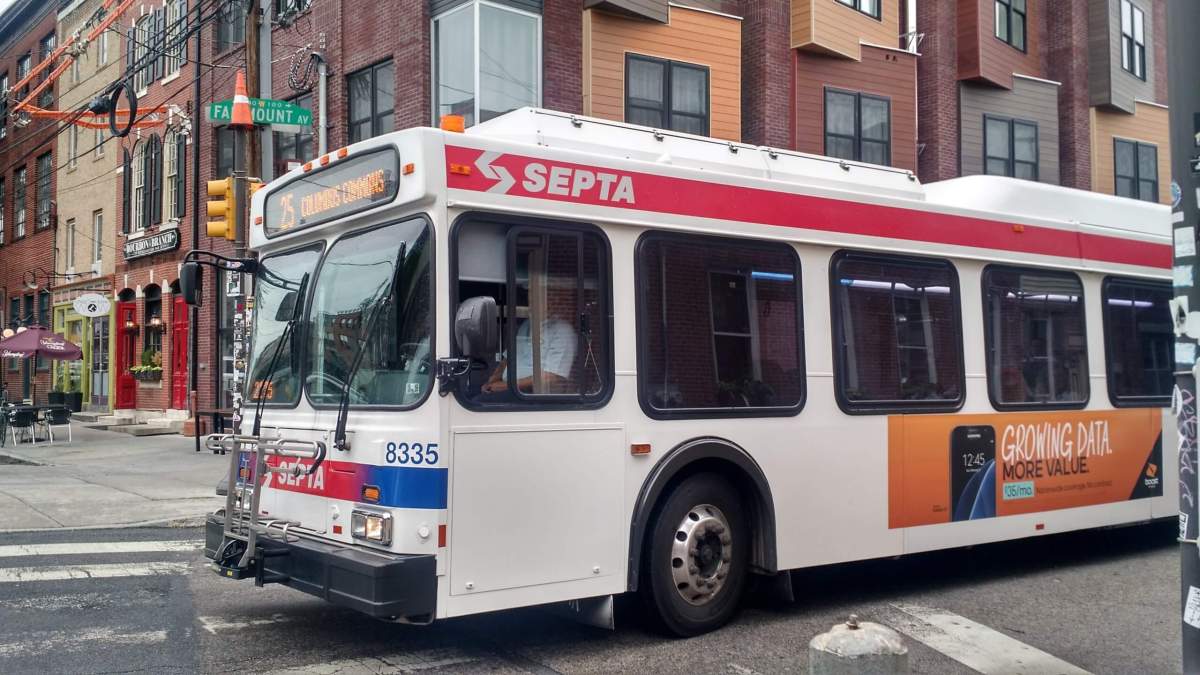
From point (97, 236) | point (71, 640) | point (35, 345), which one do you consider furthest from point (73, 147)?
point (71, 640)

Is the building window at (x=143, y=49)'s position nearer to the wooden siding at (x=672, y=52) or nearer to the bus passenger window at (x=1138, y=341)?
the wooden siding at (x=672, y=52)

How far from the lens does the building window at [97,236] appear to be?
1177 inches

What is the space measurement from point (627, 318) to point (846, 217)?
84.0 inches

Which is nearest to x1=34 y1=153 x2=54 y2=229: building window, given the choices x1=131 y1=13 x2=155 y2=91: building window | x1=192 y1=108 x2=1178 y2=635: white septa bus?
x1=131 y1=13 x2=155 y2=91: building window

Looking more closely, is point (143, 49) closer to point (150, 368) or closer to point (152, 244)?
point (152, 244)

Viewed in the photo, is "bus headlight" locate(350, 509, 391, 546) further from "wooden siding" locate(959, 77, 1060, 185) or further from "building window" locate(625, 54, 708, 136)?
"wooden siding" locate(959, 77, 1060, 185)

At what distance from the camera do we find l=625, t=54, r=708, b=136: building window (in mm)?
18500

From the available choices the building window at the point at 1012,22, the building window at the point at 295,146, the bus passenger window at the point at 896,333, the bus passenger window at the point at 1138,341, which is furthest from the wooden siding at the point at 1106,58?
the bus passenger window at the point at 896,333

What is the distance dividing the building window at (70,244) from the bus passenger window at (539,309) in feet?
97.4

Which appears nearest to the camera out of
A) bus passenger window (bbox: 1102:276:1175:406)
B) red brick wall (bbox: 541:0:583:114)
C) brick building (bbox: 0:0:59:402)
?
bus passenger window (bbox: 1102:276:1175:406)

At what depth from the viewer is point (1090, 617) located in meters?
7.73

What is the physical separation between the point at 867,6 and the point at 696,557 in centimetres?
1788

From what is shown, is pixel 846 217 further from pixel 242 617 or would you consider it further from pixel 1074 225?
pixel 242 617

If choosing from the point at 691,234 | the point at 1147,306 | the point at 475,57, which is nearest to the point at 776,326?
the point at 691,234
